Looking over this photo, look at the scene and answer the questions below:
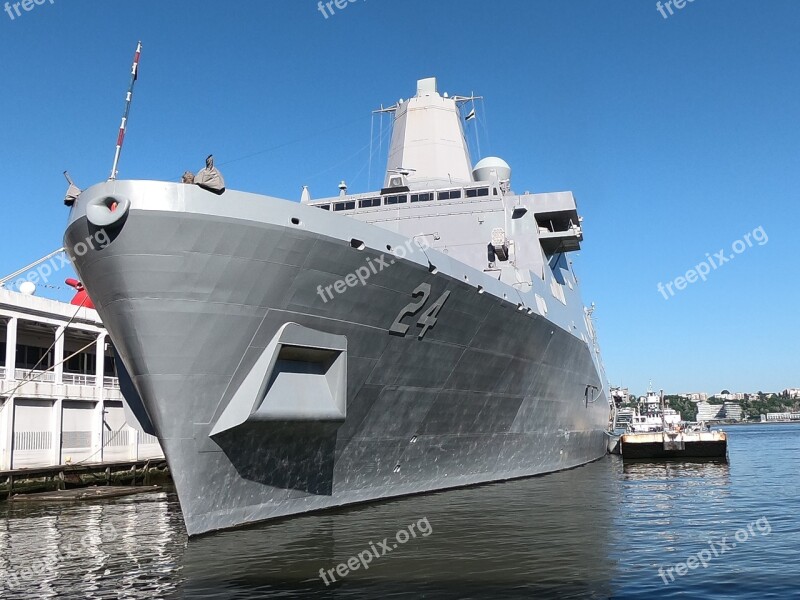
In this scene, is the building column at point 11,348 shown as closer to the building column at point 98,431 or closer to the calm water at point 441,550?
the building column at point 98,431

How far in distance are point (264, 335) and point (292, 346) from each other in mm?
467

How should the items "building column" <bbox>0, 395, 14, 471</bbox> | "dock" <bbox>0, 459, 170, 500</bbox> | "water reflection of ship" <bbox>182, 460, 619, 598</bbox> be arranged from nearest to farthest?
"water reflection of ship" <bbox>182, 460, 619, 598</bbox>, "dock" <bbox>0, 459, 170, 500</bbox>, "building column" <bbox>0, 395, 14, 471</bbox>

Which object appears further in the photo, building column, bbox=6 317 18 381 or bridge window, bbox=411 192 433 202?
bridge window, bbox=411 192 433 202

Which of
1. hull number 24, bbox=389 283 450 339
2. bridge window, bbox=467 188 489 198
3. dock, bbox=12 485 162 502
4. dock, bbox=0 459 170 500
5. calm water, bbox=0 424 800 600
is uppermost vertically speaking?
bridge window, bbox=467 188 489 198

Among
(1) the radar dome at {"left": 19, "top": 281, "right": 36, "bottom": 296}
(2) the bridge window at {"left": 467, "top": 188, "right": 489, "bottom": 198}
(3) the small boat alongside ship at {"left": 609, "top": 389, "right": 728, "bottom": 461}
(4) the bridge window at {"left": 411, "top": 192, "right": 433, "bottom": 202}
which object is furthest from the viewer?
(3) the small boat alongside ship at {"left": 609, "top": 389, "right": 728, "bottom": 461}

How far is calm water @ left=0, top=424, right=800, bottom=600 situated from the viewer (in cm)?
785

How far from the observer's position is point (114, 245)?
31.6 feet

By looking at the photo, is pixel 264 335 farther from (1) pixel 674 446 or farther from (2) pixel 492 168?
(1) pixel 674 446

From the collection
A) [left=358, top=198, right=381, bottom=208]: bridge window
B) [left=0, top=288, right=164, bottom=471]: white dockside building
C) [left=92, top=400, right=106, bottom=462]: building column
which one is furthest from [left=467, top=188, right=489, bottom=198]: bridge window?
[left=92, top=400, right=106, bottom=462]: building column

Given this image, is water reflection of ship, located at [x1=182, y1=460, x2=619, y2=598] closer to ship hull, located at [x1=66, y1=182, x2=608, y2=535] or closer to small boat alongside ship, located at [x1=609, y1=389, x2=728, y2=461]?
ship hull, located at [x1=66, y1=182, x2=608, y2=535]

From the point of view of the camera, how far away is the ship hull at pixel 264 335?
9805 millimetres

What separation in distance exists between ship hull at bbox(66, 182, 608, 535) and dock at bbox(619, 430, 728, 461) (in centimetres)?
1799

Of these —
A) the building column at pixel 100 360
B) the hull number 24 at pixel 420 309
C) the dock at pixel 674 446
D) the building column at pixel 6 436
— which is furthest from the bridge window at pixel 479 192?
the dock at pixel 674 446

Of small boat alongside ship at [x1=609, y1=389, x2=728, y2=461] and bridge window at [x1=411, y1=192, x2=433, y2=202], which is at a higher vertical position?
bridge window at [x1=411, y1=192, x2=433, y2=202]
